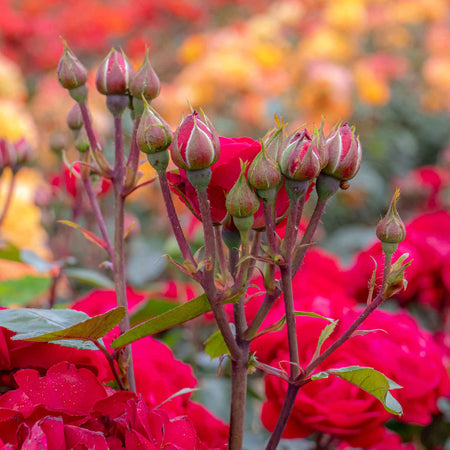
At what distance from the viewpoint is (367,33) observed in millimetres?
3230

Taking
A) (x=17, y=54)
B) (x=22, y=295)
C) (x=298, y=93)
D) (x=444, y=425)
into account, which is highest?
(x=17, y=54)

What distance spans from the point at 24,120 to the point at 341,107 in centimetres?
118

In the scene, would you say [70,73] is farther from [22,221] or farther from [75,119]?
[22,221]

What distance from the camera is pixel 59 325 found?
36cm

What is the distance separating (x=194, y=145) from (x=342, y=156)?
86mm

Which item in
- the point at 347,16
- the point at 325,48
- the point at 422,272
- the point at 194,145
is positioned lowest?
the point at 422,272

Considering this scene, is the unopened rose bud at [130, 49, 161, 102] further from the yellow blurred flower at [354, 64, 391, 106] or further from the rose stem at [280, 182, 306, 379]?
the yellow blurred flower at [354, 64, 391, 106]

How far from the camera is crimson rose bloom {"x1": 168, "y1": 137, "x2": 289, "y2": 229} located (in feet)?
1.14

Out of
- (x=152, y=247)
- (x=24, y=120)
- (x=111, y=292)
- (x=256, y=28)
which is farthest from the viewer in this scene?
(x=256, y=28)

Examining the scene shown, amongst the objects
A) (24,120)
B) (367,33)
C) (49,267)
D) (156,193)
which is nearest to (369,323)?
(49,267)

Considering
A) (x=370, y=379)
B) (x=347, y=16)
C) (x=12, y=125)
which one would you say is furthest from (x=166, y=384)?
(x=347, y=16)

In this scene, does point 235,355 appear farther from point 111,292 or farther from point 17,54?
point 17,54

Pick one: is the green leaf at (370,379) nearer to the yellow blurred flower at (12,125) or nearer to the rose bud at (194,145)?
the rose bud at (194,145)

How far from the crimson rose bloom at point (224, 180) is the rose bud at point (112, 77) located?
0.24 ft
